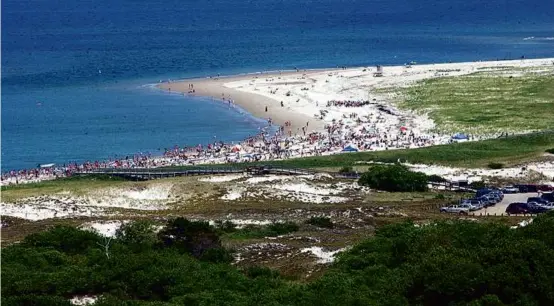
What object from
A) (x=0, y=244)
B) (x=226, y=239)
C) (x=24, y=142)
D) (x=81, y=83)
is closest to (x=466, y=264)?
(x=226, y=239)

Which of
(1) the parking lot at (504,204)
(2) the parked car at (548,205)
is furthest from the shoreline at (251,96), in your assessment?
(2) the parked car at (548,205)

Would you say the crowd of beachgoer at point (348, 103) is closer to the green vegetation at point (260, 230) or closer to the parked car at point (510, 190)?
the parked car at point (510, 190)

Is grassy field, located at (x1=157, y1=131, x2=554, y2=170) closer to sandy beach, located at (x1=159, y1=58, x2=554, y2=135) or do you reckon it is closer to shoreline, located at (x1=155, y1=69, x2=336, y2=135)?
sandy beach, located at (x1=159, y1=58, x2=554, y2=135)

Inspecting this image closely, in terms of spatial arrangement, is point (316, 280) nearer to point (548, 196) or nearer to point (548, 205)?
point (548, 205)

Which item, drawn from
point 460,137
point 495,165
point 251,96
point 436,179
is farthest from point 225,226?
point 251,96

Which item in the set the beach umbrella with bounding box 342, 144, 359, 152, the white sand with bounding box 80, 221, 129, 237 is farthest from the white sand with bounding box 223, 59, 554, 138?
the white sand with bounding box 80, 221, 129, 237

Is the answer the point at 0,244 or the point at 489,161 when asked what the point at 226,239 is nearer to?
the point at 0,244
